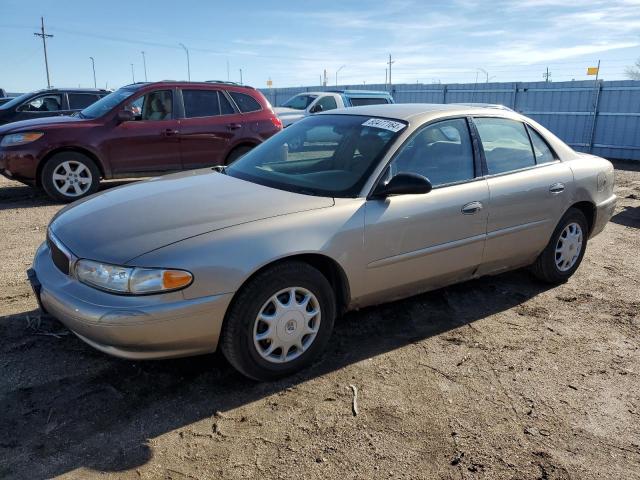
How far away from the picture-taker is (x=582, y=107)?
639 inches

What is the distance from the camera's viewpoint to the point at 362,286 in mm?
3344

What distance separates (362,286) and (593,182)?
267 cm

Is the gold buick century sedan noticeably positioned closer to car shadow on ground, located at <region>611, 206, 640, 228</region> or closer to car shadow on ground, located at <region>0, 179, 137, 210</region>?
car shadow on ground, located at <region>611, 206, 640, 228</region>

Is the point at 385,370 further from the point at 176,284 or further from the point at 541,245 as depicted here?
the point at 541,245

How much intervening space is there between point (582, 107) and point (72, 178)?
14.9 meters

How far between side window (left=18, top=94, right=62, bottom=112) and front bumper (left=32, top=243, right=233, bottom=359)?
10807mm

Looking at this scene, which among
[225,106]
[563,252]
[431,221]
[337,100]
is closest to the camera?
[431,221]

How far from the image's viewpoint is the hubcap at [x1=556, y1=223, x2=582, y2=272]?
464 centimetres

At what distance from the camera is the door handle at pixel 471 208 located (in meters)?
3.73

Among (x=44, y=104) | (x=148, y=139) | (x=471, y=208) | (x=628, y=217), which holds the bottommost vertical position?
(x=628, y=217)

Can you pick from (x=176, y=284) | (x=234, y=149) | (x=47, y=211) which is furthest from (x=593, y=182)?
(x=47, y=211)

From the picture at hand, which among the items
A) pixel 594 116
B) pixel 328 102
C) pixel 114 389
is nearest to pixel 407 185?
pixel 114 389

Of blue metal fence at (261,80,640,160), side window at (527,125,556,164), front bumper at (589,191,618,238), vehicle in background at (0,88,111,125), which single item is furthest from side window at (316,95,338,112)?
side window at (527,125,556,164)

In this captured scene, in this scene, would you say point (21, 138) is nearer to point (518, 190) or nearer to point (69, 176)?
point (69, 176)
